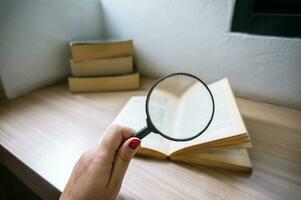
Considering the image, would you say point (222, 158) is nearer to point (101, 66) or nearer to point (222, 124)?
point (222, 124)

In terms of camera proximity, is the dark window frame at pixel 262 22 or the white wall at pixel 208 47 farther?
the white wall at pixel 208 47

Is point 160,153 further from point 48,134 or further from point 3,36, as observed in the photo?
point 3,36

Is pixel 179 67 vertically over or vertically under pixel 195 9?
under

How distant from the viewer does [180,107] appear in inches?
24.3

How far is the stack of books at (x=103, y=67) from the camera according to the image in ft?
2.58

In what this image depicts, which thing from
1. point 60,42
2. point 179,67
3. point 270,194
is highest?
point 60,42

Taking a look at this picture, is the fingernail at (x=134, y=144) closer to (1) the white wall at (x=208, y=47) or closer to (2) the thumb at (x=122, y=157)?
(2) the thumb at (x=122, y=157)

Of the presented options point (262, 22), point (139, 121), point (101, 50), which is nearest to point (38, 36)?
point (101, 50)

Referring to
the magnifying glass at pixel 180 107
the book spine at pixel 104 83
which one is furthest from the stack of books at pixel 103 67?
the magnifying glass at pixel 180 107

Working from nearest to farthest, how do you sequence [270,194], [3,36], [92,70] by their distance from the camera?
[270,194]
[3,36]
[92,70]

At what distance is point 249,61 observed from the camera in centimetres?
70

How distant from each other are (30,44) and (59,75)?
164 millimetres

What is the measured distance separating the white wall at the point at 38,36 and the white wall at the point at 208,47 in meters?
0.15

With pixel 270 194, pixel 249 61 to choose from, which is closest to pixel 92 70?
pixel 249 61
